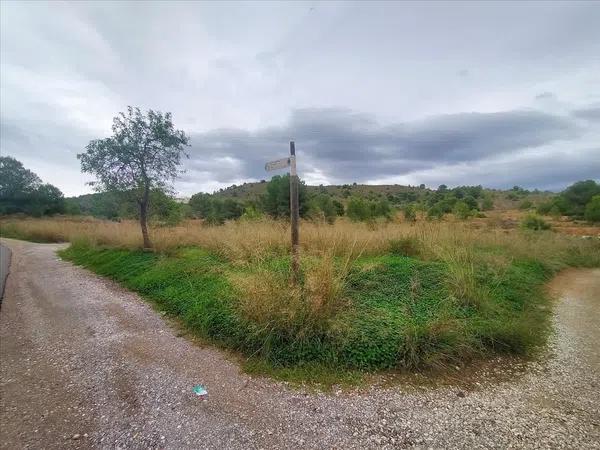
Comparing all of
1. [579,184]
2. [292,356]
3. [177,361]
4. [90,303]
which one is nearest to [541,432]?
[292,356]

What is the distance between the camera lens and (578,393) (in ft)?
8.96

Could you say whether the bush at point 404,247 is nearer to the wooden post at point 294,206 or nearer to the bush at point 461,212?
the wooden post at point 294,206

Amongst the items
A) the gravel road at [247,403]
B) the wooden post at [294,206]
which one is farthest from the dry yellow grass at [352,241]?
the gravel road at [247,403]

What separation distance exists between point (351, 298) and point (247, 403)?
231 centimetres

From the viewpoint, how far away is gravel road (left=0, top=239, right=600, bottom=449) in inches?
85.7

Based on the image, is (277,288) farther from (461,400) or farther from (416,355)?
(461,400)

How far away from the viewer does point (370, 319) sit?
3.68 meters

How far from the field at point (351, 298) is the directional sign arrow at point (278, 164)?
1614mm

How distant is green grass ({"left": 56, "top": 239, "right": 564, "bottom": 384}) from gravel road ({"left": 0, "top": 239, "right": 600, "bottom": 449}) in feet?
0.89

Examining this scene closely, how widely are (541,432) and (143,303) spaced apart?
20.3 ft

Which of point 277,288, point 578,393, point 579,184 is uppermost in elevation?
point 579,184

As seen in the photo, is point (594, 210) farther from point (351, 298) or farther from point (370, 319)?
point (370, 319)

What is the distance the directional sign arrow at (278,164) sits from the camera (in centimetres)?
411

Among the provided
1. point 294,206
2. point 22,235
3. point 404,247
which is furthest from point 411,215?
point 22,235
